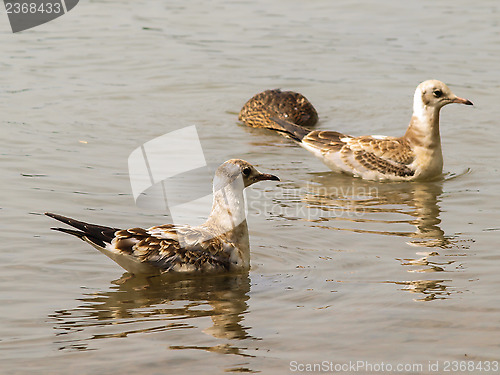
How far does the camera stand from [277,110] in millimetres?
14234

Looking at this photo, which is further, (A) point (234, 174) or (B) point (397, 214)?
(B) point (397, 214)

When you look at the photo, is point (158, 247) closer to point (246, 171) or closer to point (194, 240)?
point (194, 240)

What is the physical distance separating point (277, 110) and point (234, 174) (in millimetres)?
6103

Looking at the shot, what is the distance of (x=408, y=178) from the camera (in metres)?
11.3

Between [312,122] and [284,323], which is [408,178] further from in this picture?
[284,323]

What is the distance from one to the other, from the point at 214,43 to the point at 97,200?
30.3ft

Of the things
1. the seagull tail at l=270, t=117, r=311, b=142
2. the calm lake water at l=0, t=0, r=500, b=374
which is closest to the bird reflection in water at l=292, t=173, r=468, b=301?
the calm lake water at l=0, t=0, r=500, b=374

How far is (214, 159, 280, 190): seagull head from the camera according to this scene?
8.23 metres

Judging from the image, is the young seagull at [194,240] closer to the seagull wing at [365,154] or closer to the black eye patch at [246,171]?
the black eye patch at [246,171]

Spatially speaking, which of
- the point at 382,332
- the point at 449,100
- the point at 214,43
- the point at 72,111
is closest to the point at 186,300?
the point at 382,332

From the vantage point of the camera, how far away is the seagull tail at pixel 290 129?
12.4 m

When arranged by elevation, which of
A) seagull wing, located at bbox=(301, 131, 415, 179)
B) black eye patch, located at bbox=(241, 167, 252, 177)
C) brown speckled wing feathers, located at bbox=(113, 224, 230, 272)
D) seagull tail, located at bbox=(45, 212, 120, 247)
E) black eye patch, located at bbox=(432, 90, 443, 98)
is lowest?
→ seagull wing, located at bbox=(301, 131, 415, 179)

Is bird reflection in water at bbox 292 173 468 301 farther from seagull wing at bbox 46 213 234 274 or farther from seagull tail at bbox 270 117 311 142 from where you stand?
seagull wing at bbox 46 213 234 274

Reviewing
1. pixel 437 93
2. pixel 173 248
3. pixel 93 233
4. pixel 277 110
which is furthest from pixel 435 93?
pixel 93 233
